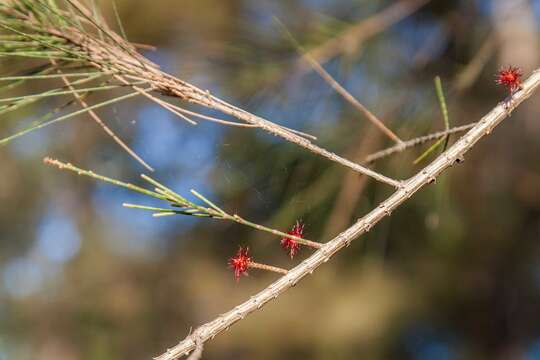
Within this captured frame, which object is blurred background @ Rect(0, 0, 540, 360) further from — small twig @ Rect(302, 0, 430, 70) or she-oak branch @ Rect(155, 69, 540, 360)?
she-oak branch @ Rect(155, 69, 540, 360)

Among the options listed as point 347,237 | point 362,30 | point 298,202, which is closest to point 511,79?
point 347,237

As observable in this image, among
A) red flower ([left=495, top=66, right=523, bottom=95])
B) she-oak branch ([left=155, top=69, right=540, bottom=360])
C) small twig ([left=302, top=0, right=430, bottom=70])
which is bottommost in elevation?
she-oak branch ([left=155, top=69, right=540, bottom=360])

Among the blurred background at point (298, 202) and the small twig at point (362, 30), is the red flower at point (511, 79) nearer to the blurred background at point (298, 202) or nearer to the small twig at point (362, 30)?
the blurred background at point (298, 202)

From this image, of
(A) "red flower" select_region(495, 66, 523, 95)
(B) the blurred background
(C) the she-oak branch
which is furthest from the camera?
(B) the blurred background

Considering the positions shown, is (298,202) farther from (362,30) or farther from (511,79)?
(511,79)

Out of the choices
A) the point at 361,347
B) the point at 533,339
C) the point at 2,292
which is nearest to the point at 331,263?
the point at 361,347

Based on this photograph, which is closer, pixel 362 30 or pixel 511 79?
pixel 511 79

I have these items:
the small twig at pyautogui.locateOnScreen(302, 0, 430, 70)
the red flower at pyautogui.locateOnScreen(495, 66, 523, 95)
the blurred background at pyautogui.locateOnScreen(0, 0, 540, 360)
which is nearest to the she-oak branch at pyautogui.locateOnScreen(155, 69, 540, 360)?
Result: the red flower at pyautogui.locateOnScreen(495, 66, 523, 95)
